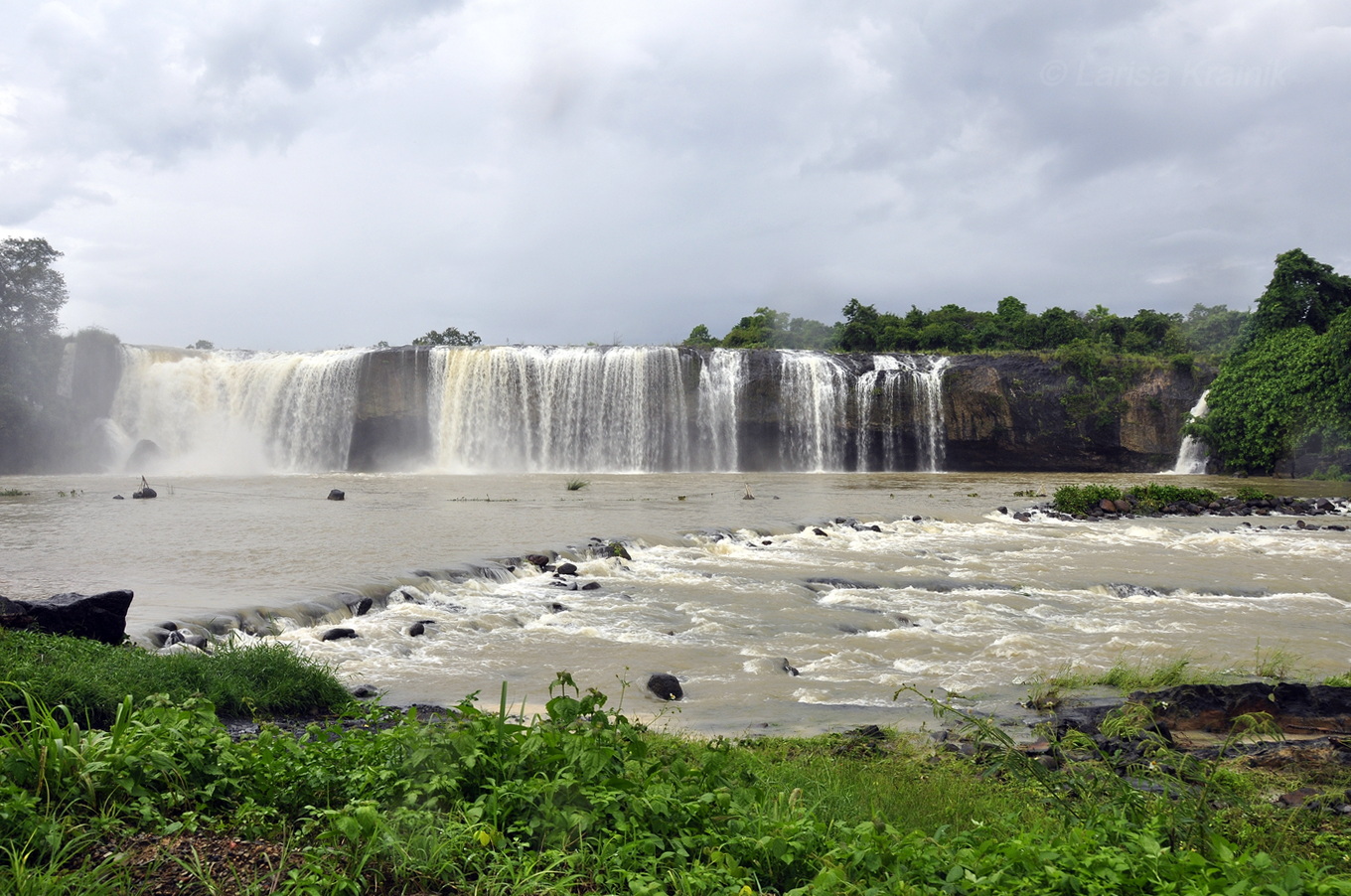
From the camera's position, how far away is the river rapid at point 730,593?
795 centimetres

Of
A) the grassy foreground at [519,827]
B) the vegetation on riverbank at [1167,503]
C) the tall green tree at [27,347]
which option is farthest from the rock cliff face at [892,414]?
the grassy foreground at [519,827]

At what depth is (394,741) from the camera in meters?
3.47

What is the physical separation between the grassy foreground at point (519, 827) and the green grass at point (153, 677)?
65.5 inches

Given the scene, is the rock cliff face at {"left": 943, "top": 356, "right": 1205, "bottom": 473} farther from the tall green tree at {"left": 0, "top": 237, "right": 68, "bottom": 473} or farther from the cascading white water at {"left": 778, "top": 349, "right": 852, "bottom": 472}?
the tall green tree at {"left": 0, "top": 237, "right": 68, "bottom": 473}

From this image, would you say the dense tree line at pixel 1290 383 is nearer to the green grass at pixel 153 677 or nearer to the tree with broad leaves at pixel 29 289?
the green grass at pixel 153 677

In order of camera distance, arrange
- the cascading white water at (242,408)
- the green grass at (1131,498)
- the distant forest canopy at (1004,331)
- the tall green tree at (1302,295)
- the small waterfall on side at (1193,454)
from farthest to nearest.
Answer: the distant forest canopy at (1004,331) → the cascading white water at (242,408) → the small waterfall on side at (1193,454) → the tall green tree at (1302,295) → the green grass at (1131,498)

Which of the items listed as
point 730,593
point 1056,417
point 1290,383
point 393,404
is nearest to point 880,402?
point 1056,417

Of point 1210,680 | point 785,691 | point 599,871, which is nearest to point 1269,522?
point 1210,680

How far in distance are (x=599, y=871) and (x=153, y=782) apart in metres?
1.71

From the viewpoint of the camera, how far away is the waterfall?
44156 mm

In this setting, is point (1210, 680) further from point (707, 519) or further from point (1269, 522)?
point (1269, 522)

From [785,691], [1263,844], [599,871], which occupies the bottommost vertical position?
[785,691]

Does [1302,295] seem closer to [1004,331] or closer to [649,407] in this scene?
[1004,331]

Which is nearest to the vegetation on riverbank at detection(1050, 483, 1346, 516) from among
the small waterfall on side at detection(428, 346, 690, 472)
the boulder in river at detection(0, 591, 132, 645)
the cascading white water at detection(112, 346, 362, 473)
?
the boulder in river at detection(0, 591, 132, 645)
